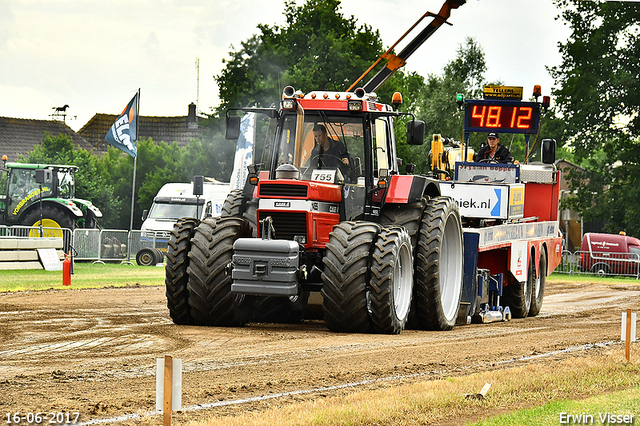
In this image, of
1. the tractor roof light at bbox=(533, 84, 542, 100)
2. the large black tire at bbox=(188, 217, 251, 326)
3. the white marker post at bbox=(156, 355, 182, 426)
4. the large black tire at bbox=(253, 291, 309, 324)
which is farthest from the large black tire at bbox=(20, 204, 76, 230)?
the white marker post at bbox=(156, 355, 182, 426)

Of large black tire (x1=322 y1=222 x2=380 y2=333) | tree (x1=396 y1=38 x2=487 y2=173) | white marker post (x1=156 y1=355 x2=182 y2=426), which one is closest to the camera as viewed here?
white marker post (x1=156 y1=355 x2=182 y2=426)

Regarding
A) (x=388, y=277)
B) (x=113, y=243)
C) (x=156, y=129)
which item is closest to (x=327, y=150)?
(x=388, y=277)

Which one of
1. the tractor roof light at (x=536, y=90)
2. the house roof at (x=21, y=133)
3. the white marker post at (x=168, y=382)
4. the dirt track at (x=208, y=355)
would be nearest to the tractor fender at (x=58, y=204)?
the dirt track at (x=208, y=355)

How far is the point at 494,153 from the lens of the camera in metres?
17.7

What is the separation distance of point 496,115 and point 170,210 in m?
18.8

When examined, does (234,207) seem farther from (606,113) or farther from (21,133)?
(21,133)

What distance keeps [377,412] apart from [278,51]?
127 ft

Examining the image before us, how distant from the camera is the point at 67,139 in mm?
51469

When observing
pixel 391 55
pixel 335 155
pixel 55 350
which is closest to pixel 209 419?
pixel 55 350

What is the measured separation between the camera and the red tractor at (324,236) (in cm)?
1098

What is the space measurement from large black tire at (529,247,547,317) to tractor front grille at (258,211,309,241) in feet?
24.4

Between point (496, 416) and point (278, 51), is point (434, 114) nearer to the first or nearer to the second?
point (278, 51)

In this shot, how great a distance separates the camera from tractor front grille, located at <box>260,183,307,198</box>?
37.6 feet

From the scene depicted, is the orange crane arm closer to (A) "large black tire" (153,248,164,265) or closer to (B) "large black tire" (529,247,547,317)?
(B) "large black tire" (529,247,547,317)
